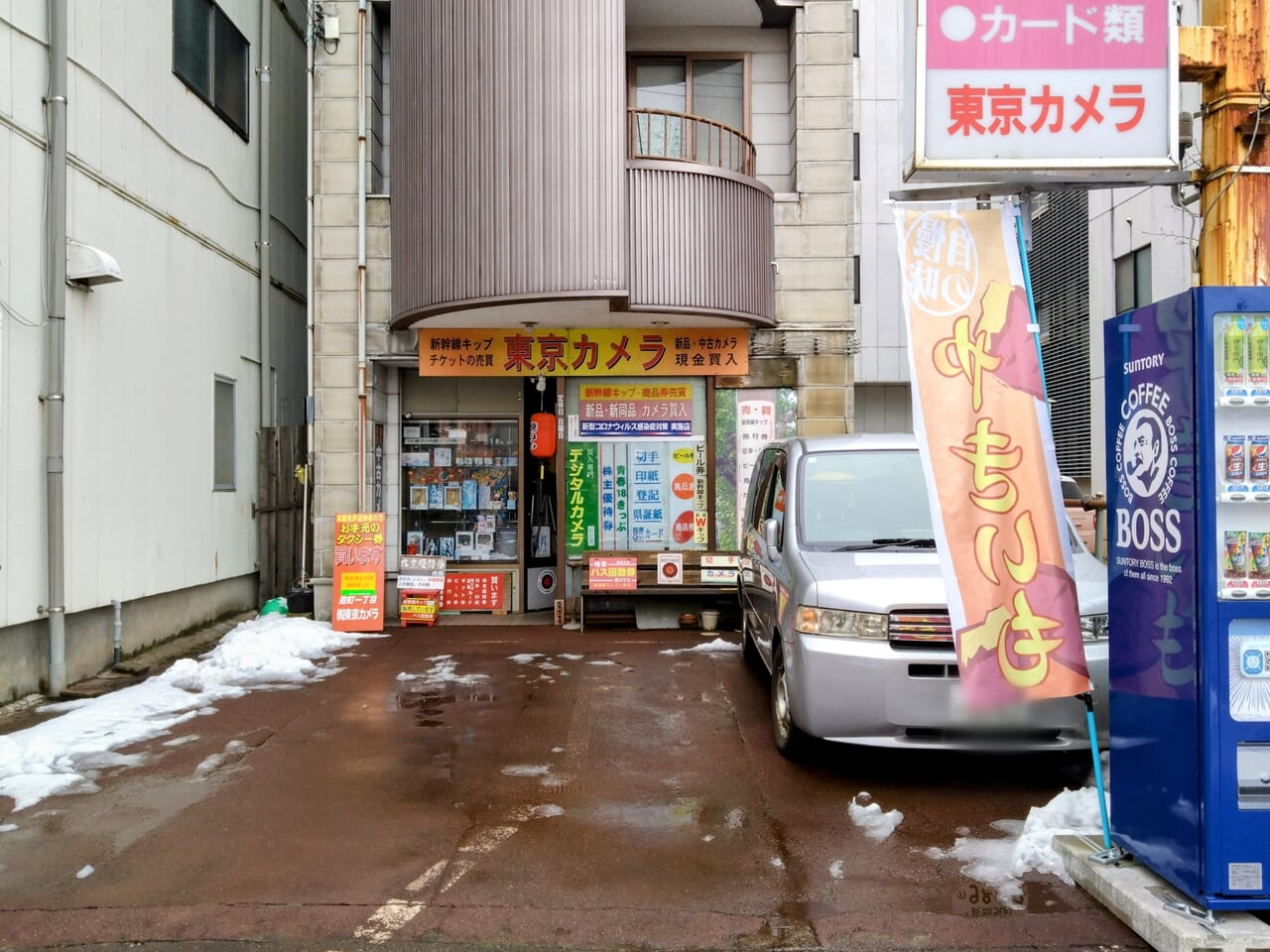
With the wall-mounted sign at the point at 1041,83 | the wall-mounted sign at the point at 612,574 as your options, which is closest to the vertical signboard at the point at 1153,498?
the wall-mounted sign at the point at 1041,83

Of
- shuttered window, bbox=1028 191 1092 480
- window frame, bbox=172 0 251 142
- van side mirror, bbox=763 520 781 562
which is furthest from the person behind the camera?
shuttered window, bbox=1028 191 1092 480

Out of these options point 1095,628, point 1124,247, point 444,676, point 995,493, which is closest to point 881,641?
point 1095,628

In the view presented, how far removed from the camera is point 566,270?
10.2 m

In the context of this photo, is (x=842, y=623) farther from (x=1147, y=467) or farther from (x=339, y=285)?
(x=339, y=285)

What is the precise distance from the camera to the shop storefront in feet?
39.3

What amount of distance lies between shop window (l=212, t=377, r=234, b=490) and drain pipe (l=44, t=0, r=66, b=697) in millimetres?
3411

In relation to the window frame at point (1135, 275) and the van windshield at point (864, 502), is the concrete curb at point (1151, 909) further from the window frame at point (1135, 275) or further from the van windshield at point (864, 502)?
the window frame at point (1135, 275)

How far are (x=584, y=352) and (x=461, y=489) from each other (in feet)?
8.18

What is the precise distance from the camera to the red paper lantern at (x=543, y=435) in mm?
12016

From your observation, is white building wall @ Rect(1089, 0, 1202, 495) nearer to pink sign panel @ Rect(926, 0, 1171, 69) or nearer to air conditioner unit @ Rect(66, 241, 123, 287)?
pink sign panel @ Rect(926, 0, 1171, 69)

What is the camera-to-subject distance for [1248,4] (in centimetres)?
446

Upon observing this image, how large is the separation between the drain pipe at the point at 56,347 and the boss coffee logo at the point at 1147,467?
7.81 m

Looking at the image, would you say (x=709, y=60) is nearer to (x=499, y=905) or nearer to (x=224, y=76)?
(x=224, y=76)

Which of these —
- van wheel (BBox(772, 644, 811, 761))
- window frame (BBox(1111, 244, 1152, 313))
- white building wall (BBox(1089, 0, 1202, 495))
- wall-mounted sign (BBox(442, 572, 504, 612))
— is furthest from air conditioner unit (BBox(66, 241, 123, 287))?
window frame (BBox(1111, 244, 1152, 313))
